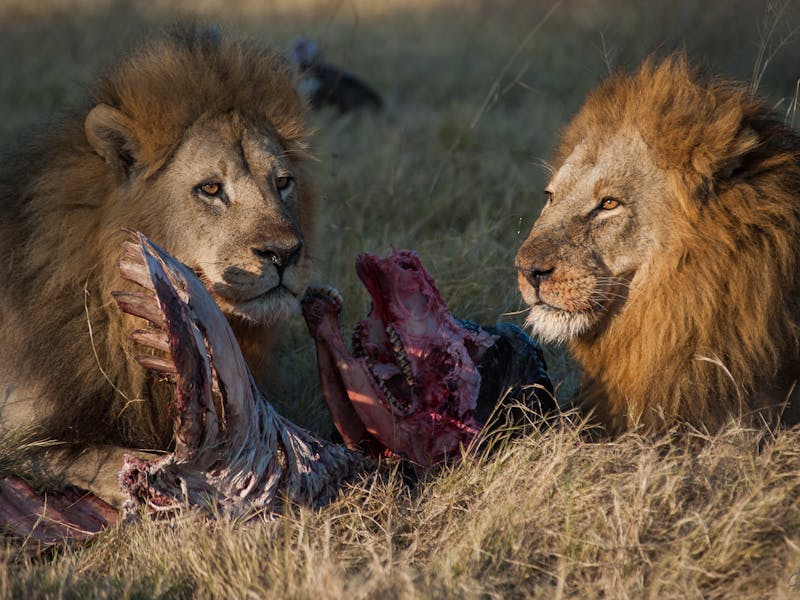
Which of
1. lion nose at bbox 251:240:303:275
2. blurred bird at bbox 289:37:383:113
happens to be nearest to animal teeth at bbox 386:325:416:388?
lion nose at bbox 251:240:303:275

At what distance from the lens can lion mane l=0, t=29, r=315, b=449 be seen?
126 inches

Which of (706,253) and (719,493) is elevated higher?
(706,253)

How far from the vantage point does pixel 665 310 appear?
3121mm

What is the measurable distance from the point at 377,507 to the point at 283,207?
3.22ft

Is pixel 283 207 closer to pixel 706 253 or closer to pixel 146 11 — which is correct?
pixel 706 253

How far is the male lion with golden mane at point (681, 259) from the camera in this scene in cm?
307

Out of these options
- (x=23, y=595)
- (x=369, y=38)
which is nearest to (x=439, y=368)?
(x=23, y=595)

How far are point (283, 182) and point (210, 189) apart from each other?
28cm

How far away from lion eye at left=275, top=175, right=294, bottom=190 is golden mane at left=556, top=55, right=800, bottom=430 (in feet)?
3.63

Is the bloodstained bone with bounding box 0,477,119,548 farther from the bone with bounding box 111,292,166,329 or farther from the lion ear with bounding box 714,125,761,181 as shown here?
the lion ear with bounding box 714,125,761,181

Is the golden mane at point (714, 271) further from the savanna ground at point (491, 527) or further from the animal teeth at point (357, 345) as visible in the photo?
the animal teeth at point (357, 345)

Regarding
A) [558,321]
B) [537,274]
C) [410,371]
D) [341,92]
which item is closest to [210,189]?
[410,371]

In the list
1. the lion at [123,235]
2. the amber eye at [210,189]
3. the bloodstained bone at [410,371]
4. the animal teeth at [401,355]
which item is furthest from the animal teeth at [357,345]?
the amber eye at [210,189]

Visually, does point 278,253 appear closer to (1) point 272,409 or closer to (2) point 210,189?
(2) point 210,189
